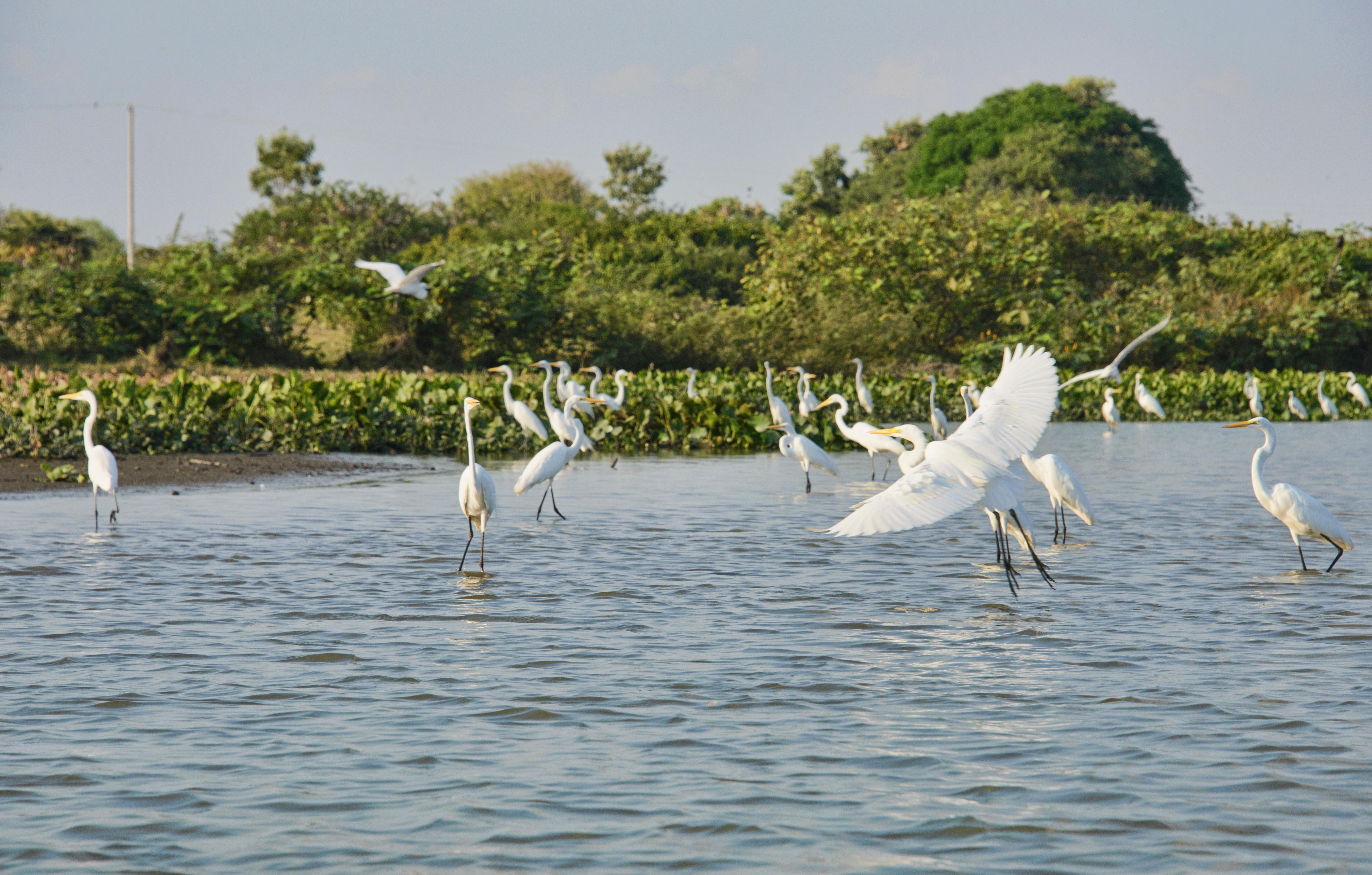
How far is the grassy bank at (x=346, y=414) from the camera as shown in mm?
14586

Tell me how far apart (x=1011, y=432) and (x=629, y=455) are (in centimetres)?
1242

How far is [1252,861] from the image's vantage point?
137 inches

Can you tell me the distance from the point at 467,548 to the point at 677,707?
4.17 m

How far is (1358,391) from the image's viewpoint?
1175 inches

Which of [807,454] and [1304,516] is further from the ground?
[807,454]

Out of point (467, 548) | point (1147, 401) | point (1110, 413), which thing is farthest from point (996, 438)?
point (1147, 401)

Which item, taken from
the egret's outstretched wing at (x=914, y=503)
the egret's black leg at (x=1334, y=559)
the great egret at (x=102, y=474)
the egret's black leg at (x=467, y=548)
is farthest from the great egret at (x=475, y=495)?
the egret's black leg at (x=1334, y=559)

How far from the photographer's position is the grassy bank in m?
14.6

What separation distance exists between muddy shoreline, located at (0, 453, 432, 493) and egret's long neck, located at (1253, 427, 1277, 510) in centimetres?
981

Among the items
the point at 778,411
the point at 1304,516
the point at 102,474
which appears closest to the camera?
the point at 1304,516

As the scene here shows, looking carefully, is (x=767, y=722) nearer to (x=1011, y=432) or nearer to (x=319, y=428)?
(x=1011, y=432)

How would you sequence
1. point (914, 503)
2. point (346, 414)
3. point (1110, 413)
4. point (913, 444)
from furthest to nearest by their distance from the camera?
point (1110, 413) < point (346, 414) < point (913, 444) < point (914, 503)

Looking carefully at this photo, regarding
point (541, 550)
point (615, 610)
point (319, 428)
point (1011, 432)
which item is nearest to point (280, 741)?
point (615, 610)

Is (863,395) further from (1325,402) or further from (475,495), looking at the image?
(475,495)
